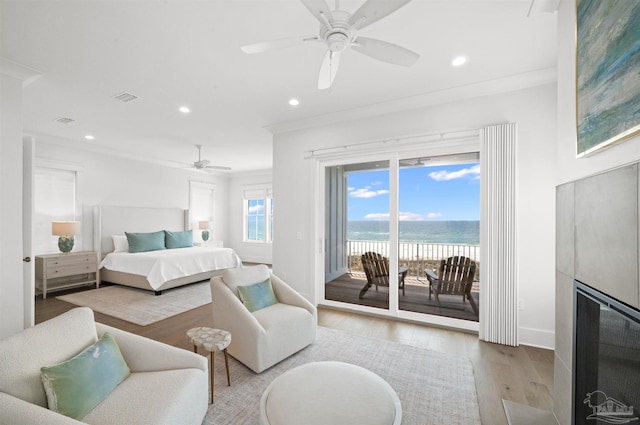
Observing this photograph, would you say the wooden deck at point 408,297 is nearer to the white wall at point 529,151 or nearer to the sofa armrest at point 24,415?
the white wall at point 529,151

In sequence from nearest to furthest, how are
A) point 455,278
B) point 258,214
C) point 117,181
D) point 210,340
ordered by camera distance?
point 210,340
point 455,278
point 117,181
point 258,214

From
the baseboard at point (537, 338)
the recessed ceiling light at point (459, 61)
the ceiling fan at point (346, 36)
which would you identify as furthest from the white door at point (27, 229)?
the baseboard at point (537, 338)

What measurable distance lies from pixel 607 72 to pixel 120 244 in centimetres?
725

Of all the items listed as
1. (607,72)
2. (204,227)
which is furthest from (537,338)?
(204,227)

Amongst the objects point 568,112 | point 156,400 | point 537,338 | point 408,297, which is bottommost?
point 537,338

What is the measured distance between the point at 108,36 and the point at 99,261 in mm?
4886

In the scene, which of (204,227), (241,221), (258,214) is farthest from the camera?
(241,221)

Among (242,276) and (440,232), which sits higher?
(440,232)

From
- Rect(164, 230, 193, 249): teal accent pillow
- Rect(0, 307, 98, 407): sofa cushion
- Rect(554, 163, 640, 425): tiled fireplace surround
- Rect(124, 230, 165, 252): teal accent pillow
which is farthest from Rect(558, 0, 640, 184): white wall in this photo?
Rect(164, 230, 193, 249): teal accent pillow

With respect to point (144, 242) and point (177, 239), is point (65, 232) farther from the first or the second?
point (177, 239)

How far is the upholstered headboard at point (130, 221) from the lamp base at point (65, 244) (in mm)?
598

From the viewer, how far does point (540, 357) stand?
2.64 metres

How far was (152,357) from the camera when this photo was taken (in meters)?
1.66

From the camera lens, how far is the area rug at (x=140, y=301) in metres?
3.82
